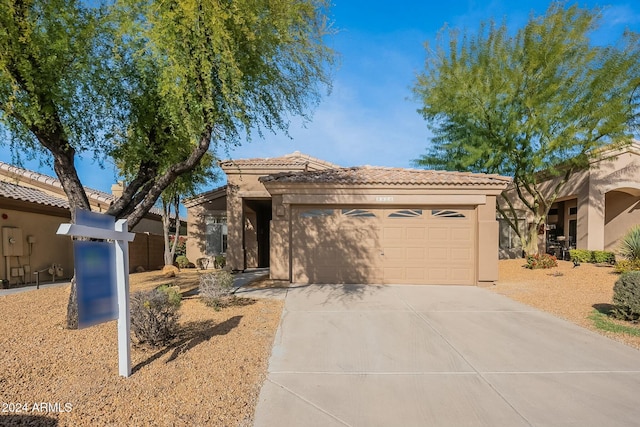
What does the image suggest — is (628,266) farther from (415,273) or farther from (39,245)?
(39,245)

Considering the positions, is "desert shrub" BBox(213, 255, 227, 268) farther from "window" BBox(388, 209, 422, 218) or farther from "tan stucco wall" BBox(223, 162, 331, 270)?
"window" BBox(388, 209, 422, 218)

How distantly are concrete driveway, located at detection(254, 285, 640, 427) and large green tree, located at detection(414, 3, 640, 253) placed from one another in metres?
9.02

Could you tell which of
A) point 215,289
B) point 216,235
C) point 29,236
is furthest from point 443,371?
point 29,236

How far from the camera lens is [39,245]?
42.0 feet

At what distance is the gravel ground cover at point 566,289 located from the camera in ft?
24.3

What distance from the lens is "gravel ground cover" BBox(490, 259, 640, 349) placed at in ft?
24.3

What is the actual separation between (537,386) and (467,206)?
25.2 feet

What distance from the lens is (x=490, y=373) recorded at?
4.50 metres

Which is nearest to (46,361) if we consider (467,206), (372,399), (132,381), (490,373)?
(132,381)

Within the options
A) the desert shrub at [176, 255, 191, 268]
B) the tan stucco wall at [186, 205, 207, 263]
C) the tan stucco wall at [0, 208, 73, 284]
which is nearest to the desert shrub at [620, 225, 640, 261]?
the tan stucco wall at [186, 205, 207, 263]

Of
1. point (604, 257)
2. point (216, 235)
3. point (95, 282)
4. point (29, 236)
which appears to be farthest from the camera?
point (216, 235)

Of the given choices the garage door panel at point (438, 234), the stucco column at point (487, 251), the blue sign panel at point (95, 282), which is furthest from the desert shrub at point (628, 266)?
the blue sign panel at point (95, 282)

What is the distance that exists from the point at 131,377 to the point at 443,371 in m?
4.03

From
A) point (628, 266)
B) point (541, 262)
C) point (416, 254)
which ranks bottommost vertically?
point (541, 262)
